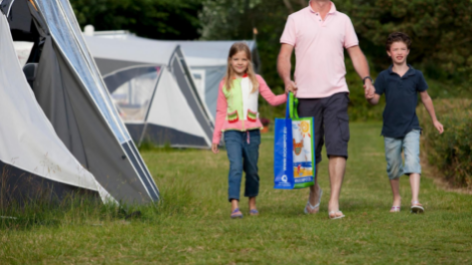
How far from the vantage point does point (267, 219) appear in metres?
5.51

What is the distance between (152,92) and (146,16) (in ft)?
75.8

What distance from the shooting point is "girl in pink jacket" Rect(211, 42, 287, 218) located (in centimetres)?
595

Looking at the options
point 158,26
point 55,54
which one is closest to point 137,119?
point 55,54

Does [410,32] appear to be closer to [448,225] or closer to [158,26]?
[448,225]

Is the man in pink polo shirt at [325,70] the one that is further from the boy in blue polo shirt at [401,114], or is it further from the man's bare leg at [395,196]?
the man's bare leg at [395,196]

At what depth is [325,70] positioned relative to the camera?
5.57m

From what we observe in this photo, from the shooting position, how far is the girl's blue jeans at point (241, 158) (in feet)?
19.5

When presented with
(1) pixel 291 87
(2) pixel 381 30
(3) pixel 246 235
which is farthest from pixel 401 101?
(2) pixel 381 30

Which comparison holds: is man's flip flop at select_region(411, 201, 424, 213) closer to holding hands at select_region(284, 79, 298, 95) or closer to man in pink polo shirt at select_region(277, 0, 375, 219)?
man in pink polo shirt at select_region(277, 0, 375, 219)

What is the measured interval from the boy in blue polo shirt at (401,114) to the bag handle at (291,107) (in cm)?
74

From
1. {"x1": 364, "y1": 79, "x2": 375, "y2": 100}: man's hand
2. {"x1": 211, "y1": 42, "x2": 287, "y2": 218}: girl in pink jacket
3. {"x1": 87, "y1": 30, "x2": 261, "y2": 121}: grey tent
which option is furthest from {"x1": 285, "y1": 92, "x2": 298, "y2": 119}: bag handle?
{"x1": 87, "y1": 30, "x2": 261, "y2": 121}: grey tent

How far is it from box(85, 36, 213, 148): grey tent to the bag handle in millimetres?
9254

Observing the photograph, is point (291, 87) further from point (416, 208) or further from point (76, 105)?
point (76, 105)

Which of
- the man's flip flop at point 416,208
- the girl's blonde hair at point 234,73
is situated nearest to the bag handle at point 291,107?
the girl's blonde hair at point 234,73
